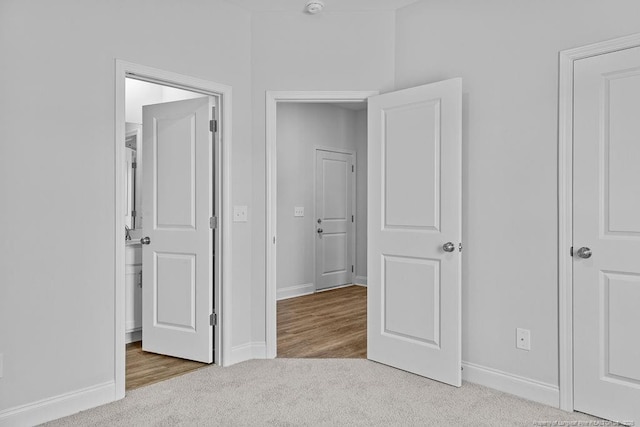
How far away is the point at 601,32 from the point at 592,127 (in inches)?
20.2

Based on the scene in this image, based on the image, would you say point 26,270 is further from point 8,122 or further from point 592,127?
point 592,127

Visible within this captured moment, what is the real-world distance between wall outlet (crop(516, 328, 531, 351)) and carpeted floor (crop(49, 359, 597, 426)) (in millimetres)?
310

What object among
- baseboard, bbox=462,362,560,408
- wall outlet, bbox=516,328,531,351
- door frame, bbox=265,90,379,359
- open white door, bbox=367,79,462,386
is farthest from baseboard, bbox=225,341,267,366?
wall outlet, bbox=516,328,531,351

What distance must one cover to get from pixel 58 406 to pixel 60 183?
3.99ft

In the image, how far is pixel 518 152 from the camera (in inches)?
111

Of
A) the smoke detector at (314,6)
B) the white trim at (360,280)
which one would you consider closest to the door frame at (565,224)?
the smoke detector at (314,6)

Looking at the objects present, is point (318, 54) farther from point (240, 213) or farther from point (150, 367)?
point (150, 367)

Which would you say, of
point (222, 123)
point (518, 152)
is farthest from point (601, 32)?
point (222, 123)

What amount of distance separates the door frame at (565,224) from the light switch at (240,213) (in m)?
2.13

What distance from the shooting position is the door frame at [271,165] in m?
3.48

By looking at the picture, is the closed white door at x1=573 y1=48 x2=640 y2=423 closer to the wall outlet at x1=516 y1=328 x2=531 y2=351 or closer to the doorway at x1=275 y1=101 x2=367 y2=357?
the wall outlet at x1=516 y1=328 x2=531 y2=351

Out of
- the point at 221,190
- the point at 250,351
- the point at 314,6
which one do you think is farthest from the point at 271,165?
the point at 250,351

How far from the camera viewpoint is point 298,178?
612cm

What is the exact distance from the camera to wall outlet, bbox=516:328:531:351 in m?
2.76
